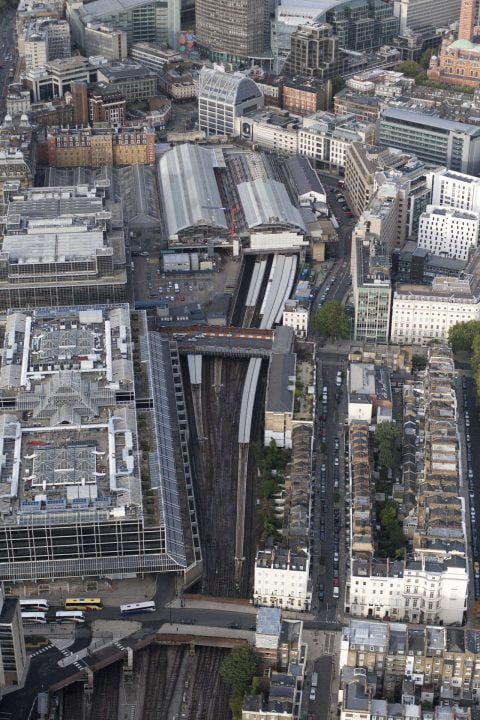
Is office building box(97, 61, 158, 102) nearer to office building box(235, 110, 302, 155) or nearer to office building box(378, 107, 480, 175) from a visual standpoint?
office building box(235, 110, 302, 155)

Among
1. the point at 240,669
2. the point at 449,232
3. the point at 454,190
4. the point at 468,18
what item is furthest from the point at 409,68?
the point at 240,669

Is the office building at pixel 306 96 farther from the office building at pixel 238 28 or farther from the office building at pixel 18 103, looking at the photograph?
the office building at pixel 18 103

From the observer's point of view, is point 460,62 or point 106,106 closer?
point 106,106

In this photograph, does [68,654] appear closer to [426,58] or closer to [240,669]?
[240,669]

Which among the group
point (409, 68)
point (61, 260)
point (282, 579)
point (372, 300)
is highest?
point (409, 68)

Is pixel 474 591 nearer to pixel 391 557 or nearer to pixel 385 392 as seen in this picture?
pixel 391 557

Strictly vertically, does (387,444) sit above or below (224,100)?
below
